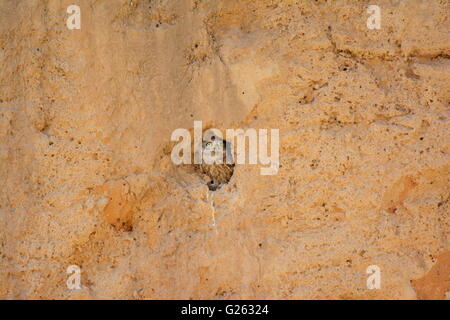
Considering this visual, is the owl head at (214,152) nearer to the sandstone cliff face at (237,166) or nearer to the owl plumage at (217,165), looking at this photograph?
the owl plumage at (217,165)

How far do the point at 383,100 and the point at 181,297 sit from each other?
4.46ft

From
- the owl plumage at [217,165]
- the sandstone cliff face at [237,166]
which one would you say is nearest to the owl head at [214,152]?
the owl plumage at [217,165]

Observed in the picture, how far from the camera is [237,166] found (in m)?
2.97

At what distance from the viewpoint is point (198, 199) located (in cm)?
292

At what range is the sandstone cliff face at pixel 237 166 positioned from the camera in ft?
9.42

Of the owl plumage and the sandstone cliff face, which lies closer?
the sandstone cliff face

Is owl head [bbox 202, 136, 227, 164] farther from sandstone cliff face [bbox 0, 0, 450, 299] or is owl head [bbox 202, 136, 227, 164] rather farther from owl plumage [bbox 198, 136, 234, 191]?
sandstone cliff face [bbox 0, 0, 450, 299]

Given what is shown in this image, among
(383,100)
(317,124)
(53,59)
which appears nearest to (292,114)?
(317,124)

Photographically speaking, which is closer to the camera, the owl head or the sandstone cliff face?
the sandstone cliff face

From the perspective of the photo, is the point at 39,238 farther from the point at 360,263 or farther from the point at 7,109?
the point at 360,263

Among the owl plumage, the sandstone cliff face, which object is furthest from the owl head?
the sandstone cliff face

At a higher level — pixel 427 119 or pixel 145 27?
pixel 145 27

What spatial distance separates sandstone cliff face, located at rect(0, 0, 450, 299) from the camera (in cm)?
287
